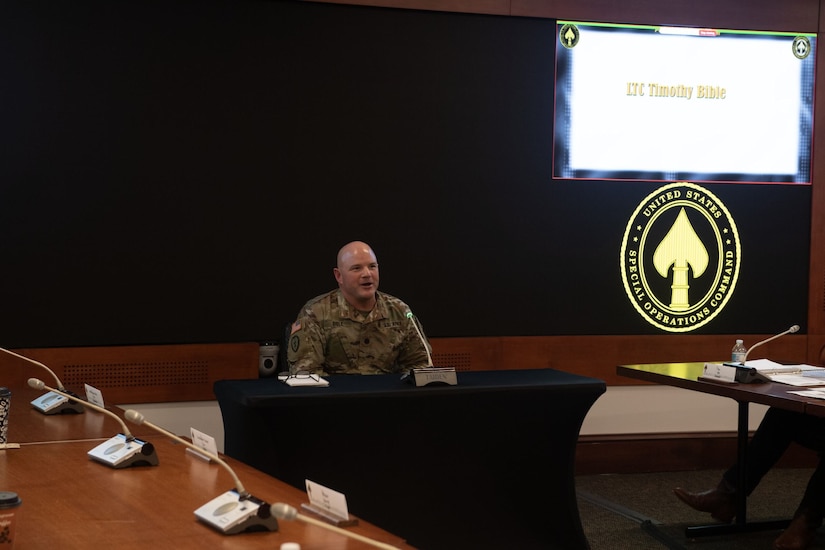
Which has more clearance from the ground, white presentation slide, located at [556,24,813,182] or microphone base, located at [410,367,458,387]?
white presentation slide, located at [556,24,813,182]

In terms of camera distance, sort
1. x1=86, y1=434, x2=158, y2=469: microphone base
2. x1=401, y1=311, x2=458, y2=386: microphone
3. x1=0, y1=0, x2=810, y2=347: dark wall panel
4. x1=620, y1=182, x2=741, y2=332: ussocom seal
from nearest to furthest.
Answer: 1. x1=86, y1=434, x2=158, y2=469: microphone base
2. x1=401, y1=311, x2=458, y2=386: microphone
3. x1=0, y1=0, x2=810, y2=347: dark wall panel
4. x1=620, y1=182, x2=741, y2=332: ussocom seal

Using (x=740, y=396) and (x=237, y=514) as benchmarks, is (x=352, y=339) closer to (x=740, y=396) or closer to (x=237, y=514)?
(x=740, y=396)

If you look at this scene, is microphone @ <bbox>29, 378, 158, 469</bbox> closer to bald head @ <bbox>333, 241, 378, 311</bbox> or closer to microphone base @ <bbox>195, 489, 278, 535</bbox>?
Answer: microphone base @ <bbox>195, 489, 278, 535</bbox>

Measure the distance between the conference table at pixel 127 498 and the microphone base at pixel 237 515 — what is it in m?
0.01

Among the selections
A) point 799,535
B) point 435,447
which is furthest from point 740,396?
point 435,447

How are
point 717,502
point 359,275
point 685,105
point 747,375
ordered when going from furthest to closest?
point 685,105, point 717,502, point 359,275, point 747,375

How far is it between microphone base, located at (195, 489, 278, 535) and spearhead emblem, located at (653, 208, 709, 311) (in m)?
4.26

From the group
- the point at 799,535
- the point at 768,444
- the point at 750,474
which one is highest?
the point at 768,444

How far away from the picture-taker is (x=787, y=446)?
4.29 metres

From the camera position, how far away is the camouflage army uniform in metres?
4.16

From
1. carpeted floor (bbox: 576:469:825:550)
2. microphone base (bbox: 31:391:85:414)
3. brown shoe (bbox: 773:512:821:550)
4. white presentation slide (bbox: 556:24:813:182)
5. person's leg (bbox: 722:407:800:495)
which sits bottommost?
carpeted floor (bbox: 576:469:825:550)

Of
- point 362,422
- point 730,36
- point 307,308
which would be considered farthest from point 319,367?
point 730,36

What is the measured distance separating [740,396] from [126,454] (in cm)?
244

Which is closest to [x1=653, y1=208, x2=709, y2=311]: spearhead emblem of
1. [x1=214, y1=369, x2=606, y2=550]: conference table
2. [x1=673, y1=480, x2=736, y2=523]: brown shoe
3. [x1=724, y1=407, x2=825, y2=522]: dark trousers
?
[x1=724, y1=407, x2=825, y2=522]: dark trousers
